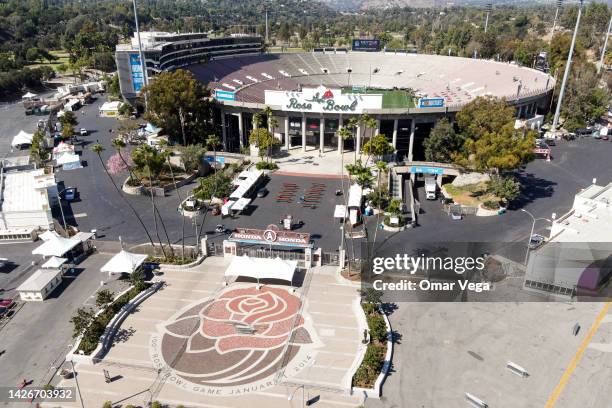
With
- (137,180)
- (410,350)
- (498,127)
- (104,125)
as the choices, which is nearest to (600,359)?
(410,350)

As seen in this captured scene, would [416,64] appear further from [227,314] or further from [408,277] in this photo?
[227,314]

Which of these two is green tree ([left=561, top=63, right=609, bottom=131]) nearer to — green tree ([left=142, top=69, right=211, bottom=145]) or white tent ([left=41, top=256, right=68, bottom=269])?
green tree ([left=142, top=69, right=211, bottom=145])

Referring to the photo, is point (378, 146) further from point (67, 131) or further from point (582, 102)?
point (67, 131)

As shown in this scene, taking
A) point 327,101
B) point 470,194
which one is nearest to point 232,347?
point 470,194

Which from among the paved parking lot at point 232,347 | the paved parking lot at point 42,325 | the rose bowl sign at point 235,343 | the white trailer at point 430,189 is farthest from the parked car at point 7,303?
the white trailer at point 430,189

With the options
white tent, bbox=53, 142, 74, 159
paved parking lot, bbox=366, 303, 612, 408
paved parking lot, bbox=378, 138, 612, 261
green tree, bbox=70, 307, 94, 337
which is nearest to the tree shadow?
paved parking lot, bbox=378, 138, 612, 261
